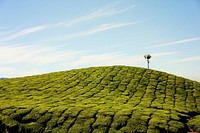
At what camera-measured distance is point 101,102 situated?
97.8 ft

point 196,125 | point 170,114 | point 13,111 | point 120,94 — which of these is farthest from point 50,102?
point 196,125

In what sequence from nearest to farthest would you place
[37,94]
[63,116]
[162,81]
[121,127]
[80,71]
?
[121,127] < [63,116] < [37,94] < [162,81] < [80,71]

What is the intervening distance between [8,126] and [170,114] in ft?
46.7

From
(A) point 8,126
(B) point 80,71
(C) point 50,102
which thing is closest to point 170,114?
(C) point 50,102

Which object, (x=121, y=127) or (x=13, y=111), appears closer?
(x=121, y=127)

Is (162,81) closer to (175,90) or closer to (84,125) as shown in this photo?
(175,90)

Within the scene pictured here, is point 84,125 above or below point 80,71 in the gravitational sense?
below

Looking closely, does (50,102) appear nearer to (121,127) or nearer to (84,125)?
(84,125)

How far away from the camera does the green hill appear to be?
23.5 metres

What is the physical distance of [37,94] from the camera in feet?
110

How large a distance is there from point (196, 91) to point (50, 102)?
2041 centimetres

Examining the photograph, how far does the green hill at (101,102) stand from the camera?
923 inches

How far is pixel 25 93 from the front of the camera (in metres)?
34.1

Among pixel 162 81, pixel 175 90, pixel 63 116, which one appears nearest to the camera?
pixel 63 116
